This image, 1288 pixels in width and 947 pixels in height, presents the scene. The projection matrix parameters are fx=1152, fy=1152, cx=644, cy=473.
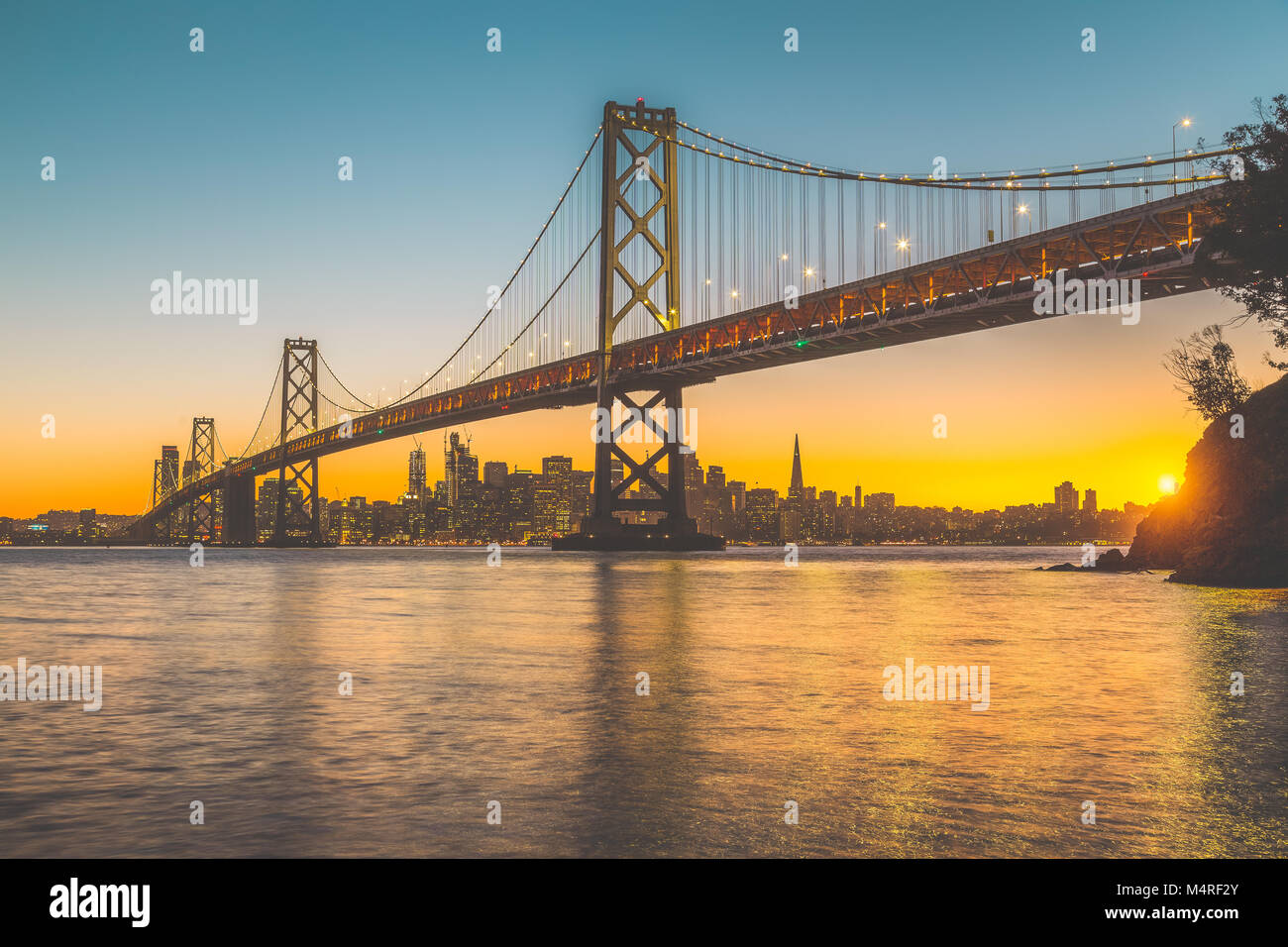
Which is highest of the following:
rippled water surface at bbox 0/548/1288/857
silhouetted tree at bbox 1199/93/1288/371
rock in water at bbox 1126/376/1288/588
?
silhouetted tree at bbox 1199/93/1288/371

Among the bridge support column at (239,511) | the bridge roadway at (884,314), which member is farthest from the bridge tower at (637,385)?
the bridge support column at (239,511)

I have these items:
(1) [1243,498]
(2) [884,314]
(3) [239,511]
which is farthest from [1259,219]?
(3) [239,511]

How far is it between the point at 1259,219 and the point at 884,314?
2373 cm

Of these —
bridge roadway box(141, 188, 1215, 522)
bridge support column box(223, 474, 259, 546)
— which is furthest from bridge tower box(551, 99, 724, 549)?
bridge support column box(223, 474, 259, 546)

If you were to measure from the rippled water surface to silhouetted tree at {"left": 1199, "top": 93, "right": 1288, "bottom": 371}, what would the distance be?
33.2 feet

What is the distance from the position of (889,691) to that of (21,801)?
992 centimetres

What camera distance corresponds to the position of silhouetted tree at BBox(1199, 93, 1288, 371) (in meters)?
29.5

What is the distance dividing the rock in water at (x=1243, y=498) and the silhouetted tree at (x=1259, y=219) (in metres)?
4.37

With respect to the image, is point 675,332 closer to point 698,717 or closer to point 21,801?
point 698,717

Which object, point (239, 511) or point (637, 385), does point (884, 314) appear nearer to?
point (637, 385)

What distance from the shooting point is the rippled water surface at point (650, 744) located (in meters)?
7.42

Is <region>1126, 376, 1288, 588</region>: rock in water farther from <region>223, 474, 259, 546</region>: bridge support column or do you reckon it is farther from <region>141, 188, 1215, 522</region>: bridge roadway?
<region>223, 474, 259, 546</region>: bridge support column

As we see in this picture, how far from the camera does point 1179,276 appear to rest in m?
39.2
